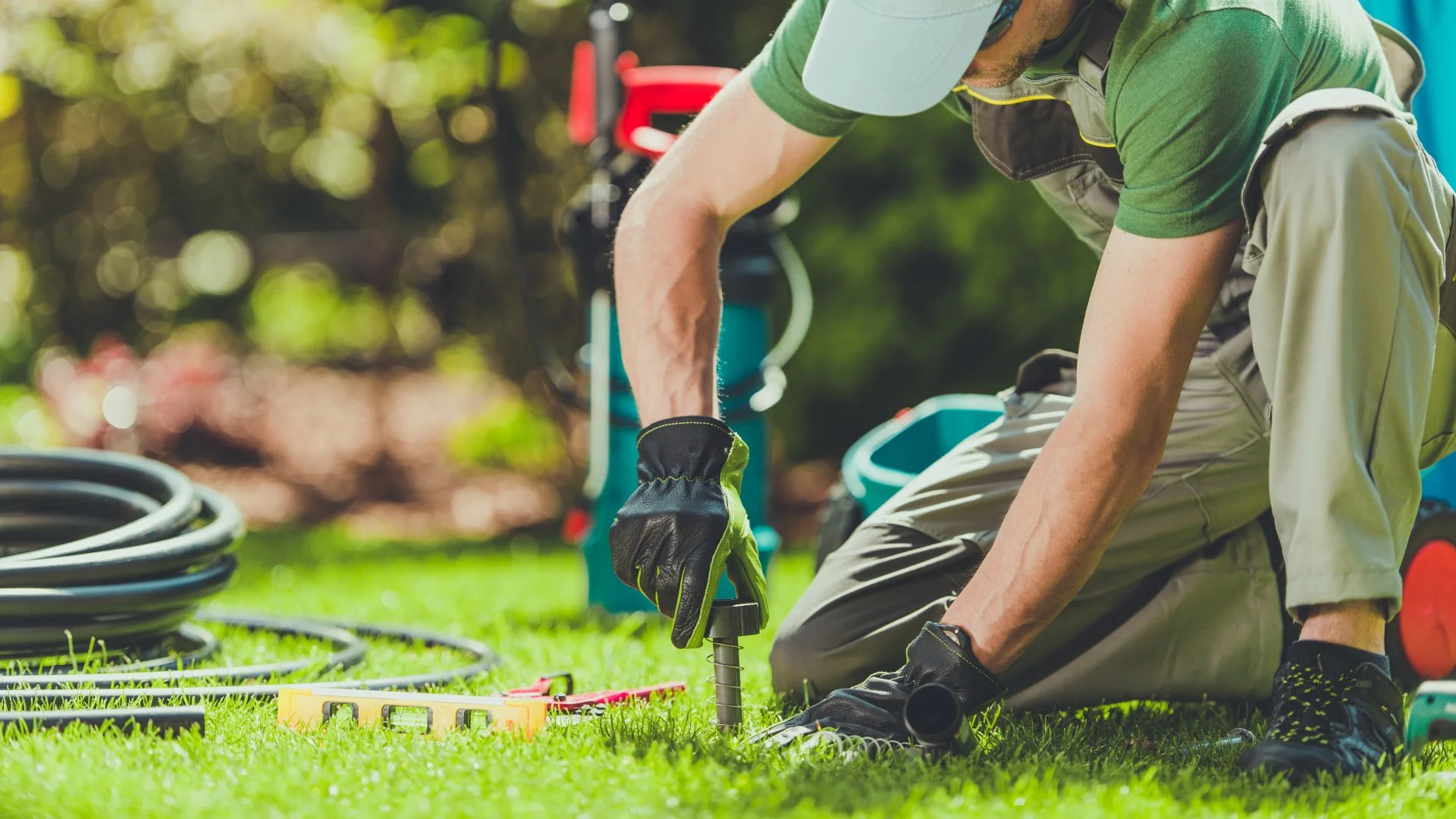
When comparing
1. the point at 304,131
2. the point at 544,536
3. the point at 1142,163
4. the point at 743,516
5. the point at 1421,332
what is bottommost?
the point at 544,536

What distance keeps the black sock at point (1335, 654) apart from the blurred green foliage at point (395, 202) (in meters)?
2.89

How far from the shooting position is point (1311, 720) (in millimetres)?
1766

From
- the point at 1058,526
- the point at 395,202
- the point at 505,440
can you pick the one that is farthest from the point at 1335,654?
the point at 395,202

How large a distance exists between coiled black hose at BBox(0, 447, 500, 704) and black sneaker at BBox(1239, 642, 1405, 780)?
4.45ft

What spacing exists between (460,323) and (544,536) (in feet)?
5.68

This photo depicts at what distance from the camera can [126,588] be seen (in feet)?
8.19

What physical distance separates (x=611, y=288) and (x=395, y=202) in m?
4.47

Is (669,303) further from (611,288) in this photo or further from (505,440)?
(505,440)

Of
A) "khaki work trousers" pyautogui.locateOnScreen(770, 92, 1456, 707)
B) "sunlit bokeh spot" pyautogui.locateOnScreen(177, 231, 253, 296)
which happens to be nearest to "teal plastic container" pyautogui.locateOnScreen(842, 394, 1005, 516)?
"khaki work trousers" pyautogui.locateOnScreen(770, 92, 1456, 707)

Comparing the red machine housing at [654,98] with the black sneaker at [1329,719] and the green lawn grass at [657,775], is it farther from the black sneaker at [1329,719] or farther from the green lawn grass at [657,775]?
the black sneaker at [1329,719]

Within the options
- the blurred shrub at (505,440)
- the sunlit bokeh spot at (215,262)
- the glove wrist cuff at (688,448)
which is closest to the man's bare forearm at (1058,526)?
the glove wrist cuff at (688,448)

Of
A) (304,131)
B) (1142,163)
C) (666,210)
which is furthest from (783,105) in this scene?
(304,131)

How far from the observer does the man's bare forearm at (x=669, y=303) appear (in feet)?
7.20

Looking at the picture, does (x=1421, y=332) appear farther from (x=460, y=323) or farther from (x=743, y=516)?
(x=460, y=323)
